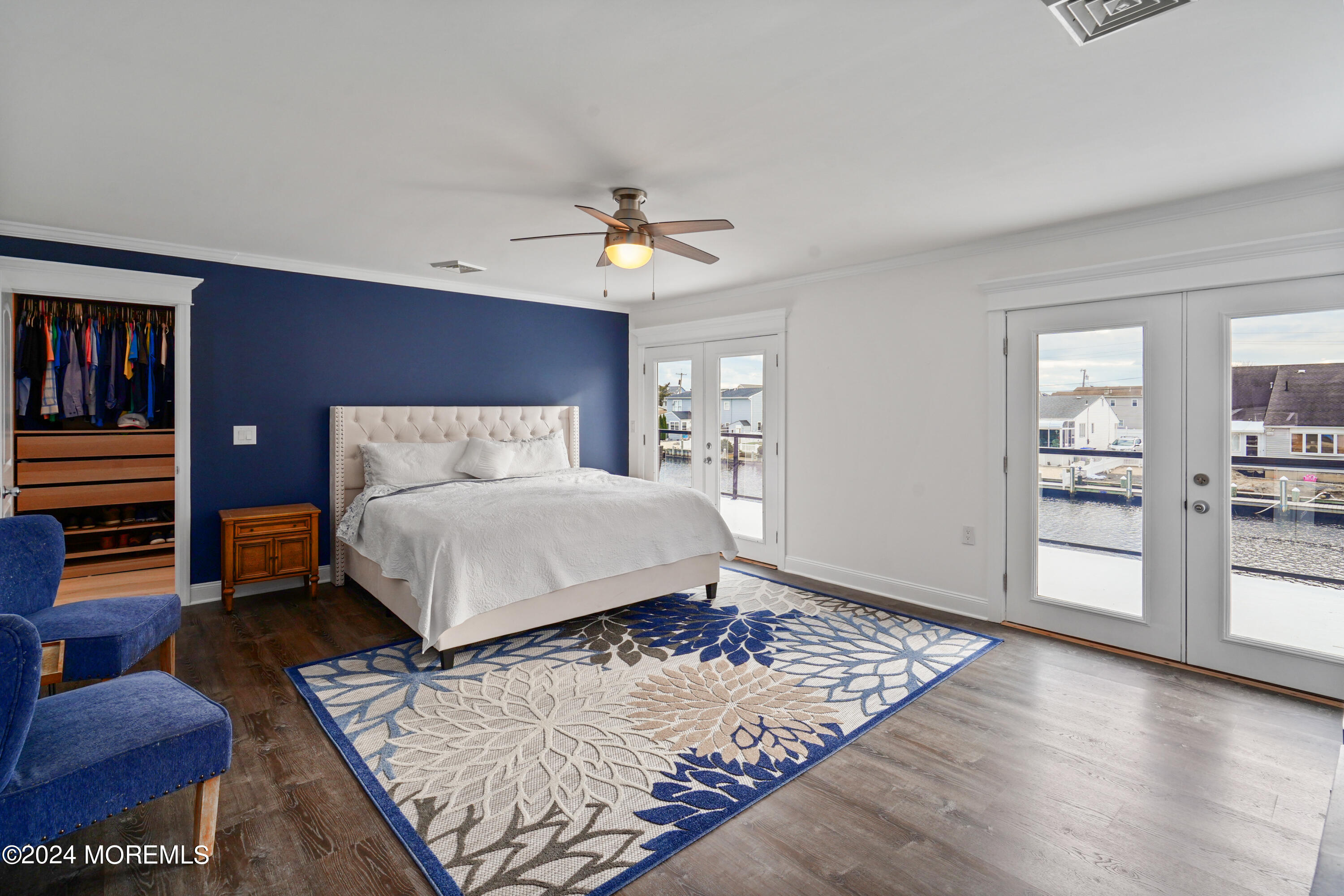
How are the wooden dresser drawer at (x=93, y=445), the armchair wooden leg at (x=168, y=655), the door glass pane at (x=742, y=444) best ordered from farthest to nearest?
1. the door glass pane at (x=742, y=444)
2. the wooden dresser drawer at (x=93, y=445)
3. the armchair wooden leg at (x=168, y=655)

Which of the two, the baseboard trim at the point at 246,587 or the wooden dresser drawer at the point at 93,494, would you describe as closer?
the wooden dresser drawer at the point at 93,494

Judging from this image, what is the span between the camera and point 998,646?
3.69 m

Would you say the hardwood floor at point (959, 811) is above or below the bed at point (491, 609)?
below

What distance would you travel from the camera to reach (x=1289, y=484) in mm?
3082

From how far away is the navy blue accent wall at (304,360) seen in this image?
14.6 ft

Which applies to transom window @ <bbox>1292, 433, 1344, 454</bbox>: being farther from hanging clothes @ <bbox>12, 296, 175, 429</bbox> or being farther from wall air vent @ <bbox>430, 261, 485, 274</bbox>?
hanging clothes @ <bbox>12, 296, 175, 429</bbox>

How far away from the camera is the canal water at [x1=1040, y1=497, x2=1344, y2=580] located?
3.00 m

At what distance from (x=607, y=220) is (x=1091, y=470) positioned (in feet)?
10.0

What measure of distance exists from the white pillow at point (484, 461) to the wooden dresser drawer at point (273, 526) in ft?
3.82

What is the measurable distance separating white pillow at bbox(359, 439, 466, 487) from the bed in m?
0.17

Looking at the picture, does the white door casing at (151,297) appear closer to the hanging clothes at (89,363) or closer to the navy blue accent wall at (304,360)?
the navy blue accent wall at (304,360)

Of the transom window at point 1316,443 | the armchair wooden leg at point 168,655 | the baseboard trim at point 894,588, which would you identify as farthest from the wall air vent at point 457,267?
the transom window at point 1316,443

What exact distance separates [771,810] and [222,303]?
15.5ft

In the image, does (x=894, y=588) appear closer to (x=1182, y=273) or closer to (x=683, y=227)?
(x=1182, y=273)
